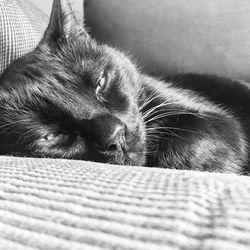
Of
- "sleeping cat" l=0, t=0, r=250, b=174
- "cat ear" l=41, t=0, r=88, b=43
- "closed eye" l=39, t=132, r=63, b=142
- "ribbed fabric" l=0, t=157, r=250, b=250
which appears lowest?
"closed eye" l=39, t=132, r=63, b=142

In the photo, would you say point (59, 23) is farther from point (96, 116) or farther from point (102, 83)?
point (96, 116)

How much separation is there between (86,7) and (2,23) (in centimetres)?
69

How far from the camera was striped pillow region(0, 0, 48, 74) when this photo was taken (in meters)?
1.04

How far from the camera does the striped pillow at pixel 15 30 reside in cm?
104

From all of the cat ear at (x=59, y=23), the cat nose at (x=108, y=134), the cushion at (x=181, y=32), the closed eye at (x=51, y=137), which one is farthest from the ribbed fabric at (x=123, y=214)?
the cushion at (x=181, y=32)

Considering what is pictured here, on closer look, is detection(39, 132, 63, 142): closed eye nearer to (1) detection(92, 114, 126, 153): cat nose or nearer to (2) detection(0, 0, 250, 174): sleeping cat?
(2) detection(0, 0, 250, 174): sleeping cat

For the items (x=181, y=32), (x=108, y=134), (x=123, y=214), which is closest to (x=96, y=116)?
(x=108, y=134)

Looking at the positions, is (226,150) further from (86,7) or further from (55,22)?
(86,7)

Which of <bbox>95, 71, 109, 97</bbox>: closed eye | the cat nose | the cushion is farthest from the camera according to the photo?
the cushion

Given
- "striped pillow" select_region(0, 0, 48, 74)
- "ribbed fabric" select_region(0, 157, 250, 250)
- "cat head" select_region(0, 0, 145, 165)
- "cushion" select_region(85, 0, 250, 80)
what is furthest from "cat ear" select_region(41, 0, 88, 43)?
"ribbed fabric" select_region(0, 157, 250, 250)

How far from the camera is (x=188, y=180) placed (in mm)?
342

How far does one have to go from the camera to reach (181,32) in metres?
1.46

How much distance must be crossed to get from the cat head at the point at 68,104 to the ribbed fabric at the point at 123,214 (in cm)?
38

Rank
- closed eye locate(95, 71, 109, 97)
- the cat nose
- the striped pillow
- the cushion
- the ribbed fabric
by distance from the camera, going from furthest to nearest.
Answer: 1. the cushion
2. the striped pillow
3. closed eye locate(95, 71, 109, 97)
4. the cat nose
5. the ribbed fabric
